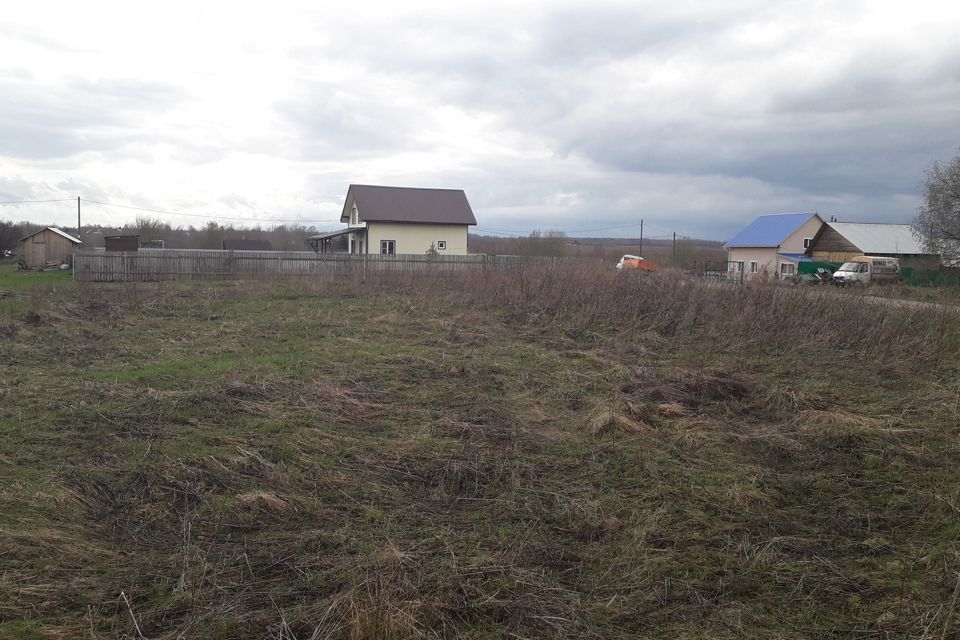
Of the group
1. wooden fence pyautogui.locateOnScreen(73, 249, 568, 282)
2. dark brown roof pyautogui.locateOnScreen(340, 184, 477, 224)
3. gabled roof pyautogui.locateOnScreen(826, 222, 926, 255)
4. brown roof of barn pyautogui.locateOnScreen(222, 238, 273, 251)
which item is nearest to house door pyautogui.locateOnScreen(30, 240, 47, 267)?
wooden fence pyautogui.locateOnScreen(73, 249, 568, 282)

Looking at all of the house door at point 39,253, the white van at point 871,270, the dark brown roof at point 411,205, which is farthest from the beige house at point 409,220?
the white van at point 871,270

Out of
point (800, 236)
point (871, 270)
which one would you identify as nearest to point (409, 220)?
point (871, 270)

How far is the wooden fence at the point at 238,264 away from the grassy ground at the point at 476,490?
53.2 feet

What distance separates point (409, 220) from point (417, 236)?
1037 millimetres

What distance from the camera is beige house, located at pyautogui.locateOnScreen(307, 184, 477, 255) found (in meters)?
37.1

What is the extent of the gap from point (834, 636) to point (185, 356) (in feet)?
29.1

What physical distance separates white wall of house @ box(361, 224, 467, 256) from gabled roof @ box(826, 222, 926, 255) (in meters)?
22.3

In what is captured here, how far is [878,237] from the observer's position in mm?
39812

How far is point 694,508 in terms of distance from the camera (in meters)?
4.59

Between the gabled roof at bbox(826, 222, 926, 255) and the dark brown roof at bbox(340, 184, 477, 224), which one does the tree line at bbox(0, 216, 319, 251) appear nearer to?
the dark brown roof at bbox(340, 184, 477, 224)

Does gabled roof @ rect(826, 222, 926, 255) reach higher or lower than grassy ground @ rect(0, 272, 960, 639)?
higher

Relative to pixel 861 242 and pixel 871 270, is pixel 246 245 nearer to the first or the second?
pixel 871 270

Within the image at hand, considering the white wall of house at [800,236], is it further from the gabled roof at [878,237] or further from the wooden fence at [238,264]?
the wooden fence at [238,264]

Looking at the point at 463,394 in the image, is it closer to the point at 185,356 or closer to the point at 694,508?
the point at 694,508
